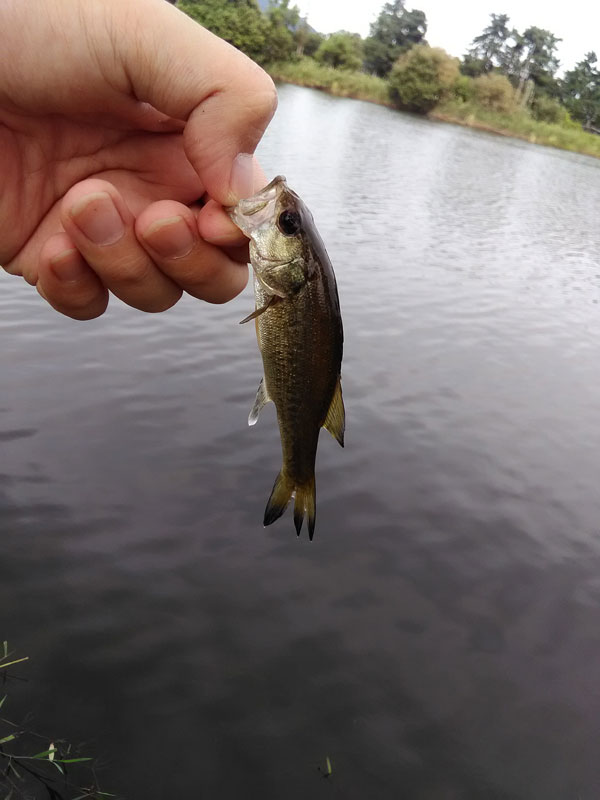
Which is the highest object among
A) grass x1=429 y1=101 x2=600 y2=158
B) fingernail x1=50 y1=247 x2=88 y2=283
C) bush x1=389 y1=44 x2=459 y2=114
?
bush x1=389 y1=44 x2=459 y2=114

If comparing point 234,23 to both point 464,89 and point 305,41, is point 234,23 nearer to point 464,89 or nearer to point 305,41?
point 464,89

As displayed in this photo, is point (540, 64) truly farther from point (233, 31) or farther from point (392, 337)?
point (392, 337)

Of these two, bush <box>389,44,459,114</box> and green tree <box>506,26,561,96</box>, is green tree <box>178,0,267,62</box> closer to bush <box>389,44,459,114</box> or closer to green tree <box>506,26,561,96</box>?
bush <box>389,44,459,114</box>

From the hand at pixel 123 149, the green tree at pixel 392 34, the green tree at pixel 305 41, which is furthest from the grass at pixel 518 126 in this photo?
the hand at pixel 123 149

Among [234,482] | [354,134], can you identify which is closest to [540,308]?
[234,482]

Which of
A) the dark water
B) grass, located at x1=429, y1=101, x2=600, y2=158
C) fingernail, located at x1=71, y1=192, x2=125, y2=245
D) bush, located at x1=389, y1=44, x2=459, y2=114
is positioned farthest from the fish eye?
bush, located at x1=389, y1=44, x2=459, y2=114

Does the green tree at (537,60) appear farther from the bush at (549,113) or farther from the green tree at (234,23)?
the green tree at (234,23)
